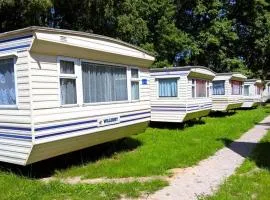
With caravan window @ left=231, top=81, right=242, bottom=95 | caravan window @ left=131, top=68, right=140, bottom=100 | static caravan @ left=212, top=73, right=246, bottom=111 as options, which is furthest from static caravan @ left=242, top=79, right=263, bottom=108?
caravan window @ left=131, top=68, right=140, bottom=100

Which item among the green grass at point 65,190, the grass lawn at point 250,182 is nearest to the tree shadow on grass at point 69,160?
the green grass at point 65,190

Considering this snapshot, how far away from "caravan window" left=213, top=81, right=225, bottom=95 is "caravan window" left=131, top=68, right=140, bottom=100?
12308mm

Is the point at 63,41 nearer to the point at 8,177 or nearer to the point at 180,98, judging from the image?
the point at 8,177

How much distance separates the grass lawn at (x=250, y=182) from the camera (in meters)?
Answer: 6.38

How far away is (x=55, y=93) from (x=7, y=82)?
102 cm

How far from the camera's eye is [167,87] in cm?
1608

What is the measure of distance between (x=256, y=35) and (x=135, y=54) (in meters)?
27.9

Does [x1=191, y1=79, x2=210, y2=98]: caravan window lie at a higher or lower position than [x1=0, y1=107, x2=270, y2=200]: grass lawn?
higher

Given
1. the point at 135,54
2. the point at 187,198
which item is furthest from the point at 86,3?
the point at 187,198

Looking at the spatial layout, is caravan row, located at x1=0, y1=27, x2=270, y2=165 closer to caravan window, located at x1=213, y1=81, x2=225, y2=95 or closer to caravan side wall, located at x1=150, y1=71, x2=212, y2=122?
caravan side wall, located at x1=150, y1=71, x2=212, y2=122

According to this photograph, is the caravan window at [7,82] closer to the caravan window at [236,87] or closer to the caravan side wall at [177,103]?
the caravan side wall at [177,103]

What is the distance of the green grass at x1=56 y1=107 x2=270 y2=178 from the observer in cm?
821

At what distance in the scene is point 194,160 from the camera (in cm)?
936

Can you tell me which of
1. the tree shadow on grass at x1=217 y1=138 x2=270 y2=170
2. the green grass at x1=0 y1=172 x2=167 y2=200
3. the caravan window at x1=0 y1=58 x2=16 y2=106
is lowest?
the tree shadow on grass at x1=217 y1=138 x2=270 y2=170
